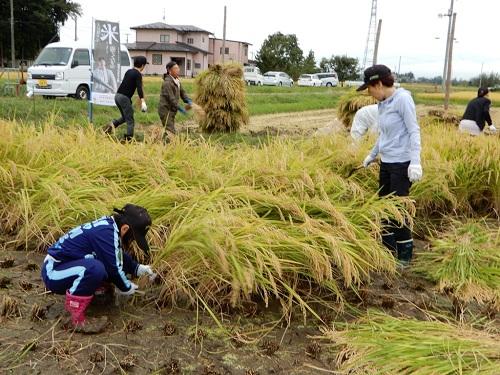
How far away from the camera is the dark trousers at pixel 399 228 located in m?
3.87

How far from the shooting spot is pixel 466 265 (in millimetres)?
3631

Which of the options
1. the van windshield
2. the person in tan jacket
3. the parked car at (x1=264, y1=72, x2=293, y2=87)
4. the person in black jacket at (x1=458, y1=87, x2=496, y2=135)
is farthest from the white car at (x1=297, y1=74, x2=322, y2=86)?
the person in tan jacket

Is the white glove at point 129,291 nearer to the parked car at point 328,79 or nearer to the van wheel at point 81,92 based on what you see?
the van wheel at point 81,92

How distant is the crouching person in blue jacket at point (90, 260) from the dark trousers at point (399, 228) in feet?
6.41

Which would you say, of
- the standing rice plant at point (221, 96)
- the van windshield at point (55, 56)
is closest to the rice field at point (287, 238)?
the standing rice plant at point (221, 96)

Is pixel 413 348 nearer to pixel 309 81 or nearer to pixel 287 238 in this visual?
pixel 287 238

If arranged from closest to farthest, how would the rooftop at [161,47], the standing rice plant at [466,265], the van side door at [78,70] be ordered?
the standing rice plant at [466,265], the van side door at [78,70], the rooftop at [161,47]

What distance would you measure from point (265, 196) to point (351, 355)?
48.7 inches

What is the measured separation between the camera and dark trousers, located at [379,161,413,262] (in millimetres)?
3867

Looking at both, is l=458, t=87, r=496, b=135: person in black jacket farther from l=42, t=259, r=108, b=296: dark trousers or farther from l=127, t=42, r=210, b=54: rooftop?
l=127, t=42, r=210, b=54: rooftop

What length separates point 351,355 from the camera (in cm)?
247

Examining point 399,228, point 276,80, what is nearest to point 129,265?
point 399,228

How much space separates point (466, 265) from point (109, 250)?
242 centimetres

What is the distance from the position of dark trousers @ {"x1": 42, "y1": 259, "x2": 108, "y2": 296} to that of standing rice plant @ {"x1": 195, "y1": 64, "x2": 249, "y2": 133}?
8.19m
